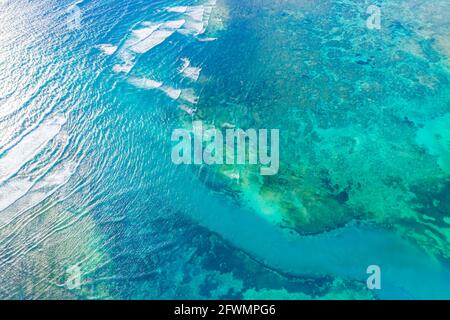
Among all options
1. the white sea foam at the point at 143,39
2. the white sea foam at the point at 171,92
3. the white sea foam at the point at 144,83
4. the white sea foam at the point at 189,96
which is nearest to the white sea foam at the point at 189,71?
the white sea foam at the point at 189,96

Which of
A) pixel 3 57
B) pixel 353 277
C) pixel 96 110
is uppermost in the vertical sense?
pixel 3 57

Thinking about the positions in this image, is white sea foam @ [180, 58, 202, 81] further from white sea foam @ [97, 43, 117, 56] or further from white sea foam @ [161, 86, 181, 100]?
white sea foam @ [97, 43, 117, 56]

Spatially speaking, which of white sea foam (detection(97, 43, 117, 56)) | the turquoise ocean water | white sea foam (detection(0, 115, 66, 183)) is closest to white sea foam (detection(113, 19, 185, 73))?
the turquoise ocean water

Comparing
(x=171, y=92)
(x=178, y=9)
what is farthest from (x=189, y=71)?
(x=178, y=9)
